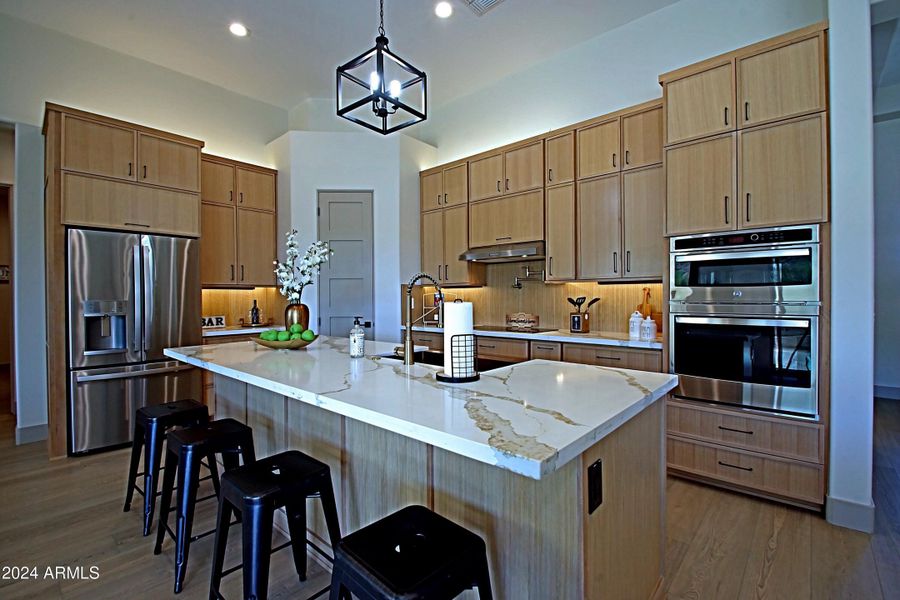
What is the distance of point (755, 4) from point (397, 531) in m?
4.29

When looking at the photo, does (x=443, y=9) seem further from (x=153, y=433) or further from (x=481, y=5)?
(x=153, y=433)

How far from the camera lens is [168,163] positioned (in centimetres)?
399

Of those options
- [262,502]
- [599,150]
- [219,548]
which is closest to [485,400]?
[262,502]

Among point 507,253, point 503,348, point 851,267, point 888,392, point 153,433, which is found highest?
point 507,253

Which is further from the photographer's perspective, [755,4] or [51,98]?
[51,98]

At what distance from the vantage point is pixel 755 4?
10.5ft

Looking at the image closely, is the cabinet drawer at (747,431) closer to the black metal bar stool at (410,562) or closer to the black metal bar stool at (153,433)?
the black metal bar stool at (410,562)

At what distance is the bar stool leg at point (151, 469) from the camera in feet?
7.55

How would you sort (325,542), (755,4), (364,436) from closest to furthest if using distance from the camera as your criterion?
(364,436), (325,542), (755,4)

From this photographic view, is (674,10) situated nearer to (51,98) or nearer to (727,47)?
(727,47)

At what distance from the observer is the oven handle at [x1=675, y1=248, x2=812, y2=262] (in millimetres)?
2486

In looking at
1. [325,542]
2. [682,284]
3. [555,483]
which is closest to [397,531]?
[555,483]

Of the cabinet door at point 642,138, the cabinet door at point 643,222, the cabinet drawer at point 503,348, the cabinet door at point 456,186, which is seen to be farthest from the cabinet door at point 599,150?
the cabinet drawer at point 503,348

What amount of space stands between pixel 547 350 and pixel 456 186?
7.19 ft
